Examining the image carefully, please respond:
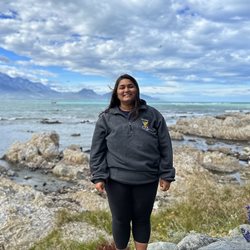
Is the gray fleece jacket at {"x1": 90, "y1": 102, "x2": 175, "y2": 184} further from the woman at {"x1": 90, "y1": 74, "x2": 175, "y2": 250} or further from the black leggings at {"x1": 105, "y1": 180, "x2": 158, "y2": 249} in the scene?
the black leggings at {"x1": 105, "y1": 180, "x2": 158, "y2": 249}

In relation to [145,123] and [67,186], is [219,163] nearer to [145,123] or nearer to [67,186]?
[67,186]

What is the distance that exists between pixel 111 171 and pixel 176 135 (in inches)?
1055

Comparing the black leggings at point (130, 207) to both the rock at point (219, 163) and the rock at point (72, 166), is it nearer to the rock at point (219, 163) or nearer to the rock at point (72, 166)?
the rock at point (72, 166)

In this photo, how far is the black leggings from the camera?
4020 millimetres

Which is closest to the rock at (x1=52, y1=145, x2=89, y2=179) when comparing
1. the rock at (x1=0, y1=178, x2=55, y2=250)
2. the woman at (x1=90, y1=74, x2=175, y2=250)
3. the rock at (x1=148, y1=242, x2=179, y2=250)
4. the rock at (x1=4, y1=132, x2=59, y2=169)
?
the rock at (x1=4, y1=132, x2=59, y2=169)

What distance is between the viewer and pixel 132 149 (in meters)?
3.93

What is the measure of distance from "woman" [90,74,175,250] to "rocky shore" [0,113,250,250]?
2.83 ft

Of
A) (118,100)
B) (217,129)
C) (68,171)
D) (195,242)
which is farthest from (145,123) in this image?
(217,129)

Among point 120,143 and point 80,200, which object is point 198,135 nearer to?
point 80,200

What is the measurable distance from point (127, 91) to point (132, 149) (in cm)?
63

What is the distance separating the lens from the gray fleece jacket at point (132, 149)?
3938mm

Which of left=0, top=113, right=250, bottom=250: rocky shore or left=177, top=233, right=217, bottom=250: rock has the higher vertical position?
left=177, top=233, right=217, bottom=250: rock

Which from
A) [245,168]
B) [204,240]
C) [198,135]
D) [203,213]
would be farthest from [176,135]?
[204,240]

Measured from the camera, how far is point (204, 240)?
456cm
